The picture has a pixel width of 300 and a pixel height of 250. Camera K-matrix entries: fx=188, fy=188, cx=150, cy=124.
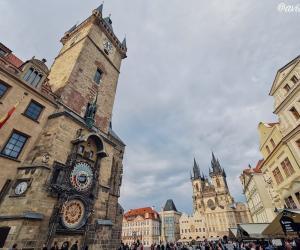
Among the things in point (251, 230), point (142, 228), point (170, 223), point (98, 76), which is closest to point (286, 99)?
point (251, 230)

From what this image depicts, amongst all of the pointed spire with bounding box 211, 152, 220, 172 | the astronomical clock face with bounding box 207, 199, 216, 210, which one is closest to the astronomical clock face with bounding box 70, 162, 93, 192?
the astronomical clock face with bounding box 207, 199, 216, 210

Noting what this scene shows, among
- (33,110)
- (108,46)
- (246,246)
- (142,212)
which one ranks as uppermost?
(108,46)

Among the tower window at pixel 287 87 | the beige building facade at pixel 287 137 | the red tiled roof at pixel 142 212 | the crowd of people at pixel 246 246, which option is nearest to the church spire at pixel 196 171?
the red tiled roof at pixel 142 212

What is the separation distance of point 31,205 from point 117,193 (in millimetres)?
8379

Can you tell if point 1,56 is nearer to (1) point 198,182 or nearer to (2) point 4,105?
(2) point 4,105

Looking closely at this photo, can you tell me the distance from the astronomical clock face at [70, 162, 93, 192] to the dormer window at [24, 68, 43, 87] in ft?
21.2

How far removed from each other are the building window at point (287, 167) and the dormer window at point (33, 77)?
Result: 21.5 meters

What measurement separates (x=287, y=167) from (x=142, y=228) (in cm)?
7212

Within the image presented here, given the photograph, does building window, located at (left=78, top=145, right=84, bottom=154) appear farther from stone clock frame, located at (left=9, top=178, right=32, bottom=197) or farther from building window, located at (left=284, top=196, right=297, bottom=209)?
building window, located at (left=284, top=196, right=297, bottom=209)

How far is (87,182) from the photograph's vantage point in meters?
12.7

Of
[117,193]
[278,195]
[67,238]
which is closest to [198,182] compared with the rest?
[278,195]

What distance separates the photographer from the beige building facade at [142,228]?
74.6 metres

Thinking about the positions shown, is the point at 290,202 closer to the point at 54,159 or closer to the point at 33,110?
the point at 54,159

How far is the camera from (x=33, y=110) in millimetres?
12617
